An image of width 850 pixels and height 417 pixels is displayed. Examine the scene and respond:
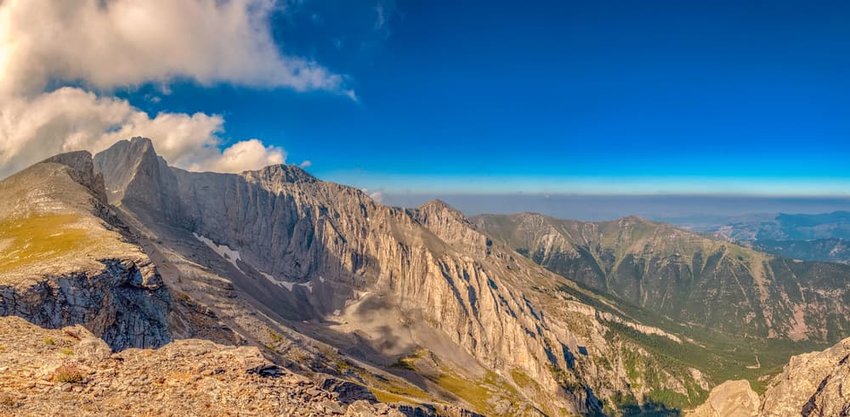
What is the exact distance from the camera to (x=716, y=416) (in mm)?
124562

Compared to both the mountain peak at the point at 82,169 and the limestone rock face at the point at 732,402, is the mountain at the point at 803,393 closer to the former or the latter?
the limestone rock face at the point at 732,402

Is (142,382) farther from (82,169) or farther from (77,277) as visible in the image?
(82,169)

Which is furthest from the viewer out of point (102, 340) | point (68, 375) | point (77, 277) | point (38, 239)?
point (38, 239)

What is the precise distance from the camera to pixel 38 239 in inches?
3819

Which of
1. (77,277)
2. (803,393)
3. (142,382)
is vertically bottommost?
(803,393)

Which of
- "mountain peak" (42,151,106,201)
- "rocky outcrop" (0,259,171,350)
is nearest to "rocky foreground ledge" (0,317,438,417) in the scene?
"rocky outcrop" (0,259,171,350)

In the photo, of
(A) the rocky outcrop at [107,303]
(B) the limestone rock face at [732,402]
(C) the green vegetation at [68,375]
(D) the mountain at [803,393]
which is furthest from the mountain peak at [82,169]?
(D) the mountain at [803,393]

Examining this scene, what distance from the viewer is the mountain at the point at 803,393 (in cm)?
10262

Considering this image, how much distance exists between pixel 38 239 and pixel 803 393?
174775mm

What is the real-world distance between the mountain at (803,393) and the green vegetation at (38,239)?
15264cm

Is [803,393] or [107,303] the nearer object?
[107,303]

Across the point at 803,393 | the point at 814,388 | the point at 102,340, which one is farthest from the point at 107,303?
the point at 814,388

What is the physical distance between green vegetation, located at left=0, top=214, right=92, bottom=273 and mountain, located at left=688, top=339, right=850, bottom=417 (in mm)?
152645

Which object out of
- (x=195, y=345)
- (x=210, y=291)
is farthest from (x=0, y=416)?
(x=210, y=291)
